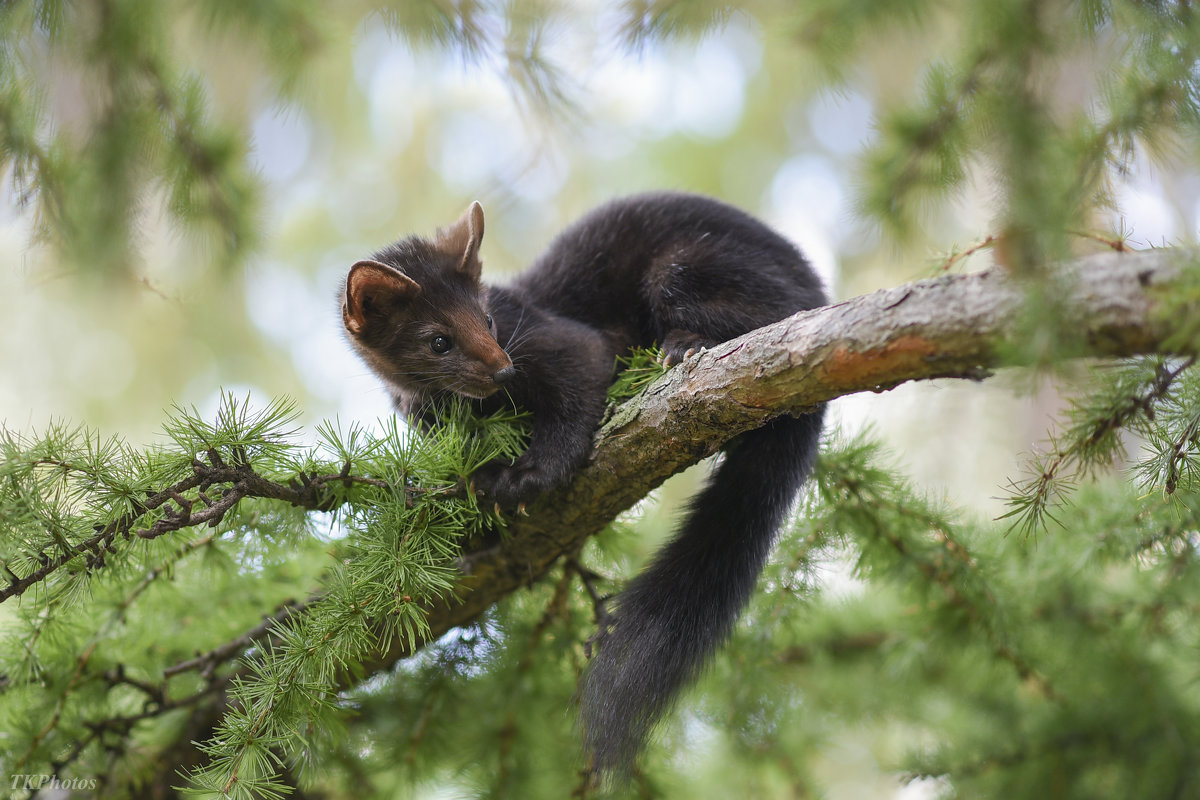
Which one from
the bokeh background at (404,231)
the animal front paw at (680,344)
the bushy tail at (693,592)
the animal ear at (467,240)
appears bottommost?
the bushy tail at (693,592)

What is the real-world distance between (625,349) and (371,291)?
881 millimetres

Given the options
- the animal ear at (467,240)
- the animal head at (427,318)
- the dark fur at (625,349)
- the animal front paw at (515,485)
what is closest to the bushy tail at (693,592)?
the dark fur at (625,349)

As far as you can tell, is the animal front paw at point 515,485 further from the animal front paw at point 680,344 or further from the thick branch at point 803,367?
the animal front paw at point 680,344

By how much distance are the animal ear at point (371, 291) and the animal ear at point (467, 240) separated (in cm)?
22

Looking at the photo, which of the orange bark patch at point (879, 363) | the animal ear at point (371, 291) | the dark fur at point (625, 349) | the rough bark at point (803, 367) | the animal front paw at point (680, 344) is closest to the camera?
the rough bark at point (803, 367)

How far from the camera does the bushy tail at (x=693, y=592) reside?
1916 mm

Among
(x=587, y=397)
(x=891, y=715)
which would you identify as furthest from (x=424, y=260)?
(x=891, y=715)

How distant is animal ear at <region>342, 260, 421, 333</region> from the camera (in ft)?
8.07

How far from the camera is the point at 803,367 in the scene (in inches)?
62.0

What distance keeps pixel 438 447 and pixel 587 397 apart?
56 cm

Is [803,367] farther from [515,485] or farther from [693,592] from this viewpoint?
[515,485]

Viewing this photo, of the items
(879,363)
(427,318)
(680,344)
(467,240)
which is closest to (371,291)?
(427,318)

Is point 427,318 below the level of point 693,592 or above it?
above

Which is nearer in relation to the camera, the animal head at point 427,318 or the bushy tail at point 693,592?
the bushy tail at point 693,592
